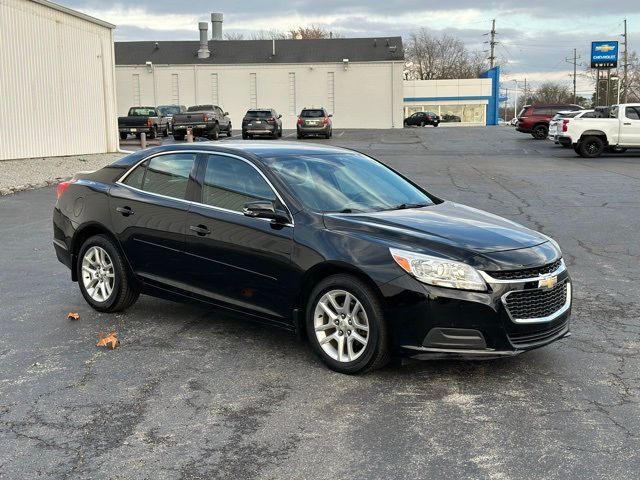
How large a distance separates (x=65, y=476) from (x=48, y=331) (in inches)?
107

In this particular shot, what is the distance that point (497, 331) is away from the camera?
4562 millimetres

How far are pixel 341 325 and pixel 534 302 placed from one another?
1281 millimetres

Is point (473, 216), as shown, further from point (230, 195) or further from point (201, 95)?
point (201, 95)

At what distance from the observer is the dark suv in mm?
38844

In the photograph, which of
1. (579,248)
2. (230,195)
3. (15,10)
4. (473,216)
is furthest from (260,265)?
(15,10)

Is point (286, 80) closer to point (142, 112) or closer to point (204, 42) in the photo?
point (204, 42)

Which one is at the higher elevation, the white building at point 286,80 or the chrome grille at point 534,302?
the white building at point 286,80

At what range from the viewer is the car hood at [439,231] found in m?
4.71

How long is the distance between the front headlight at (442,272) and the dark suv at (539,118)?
3643 cm

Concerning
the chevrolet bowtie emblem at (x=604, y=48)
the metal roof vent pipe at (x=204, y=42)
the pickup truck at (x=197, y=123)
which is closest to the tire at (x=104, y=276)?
the pickup truck at (x=197, y=123)

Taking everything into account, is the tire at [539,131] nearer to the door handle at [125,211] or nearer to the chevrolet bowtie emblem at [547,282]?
the door handle at [125,211]

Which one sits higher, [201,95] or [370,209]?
[201,95]

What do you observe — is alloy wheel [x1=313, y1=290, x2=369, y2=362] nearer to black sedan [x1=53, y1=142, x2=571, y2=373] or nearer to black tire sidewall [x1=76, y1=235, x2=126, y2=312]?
black sedan [x1=53, y1=142, x2=571, y2=373]

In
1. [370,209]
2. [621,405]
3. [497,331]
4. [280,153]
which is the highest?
[280,153]
